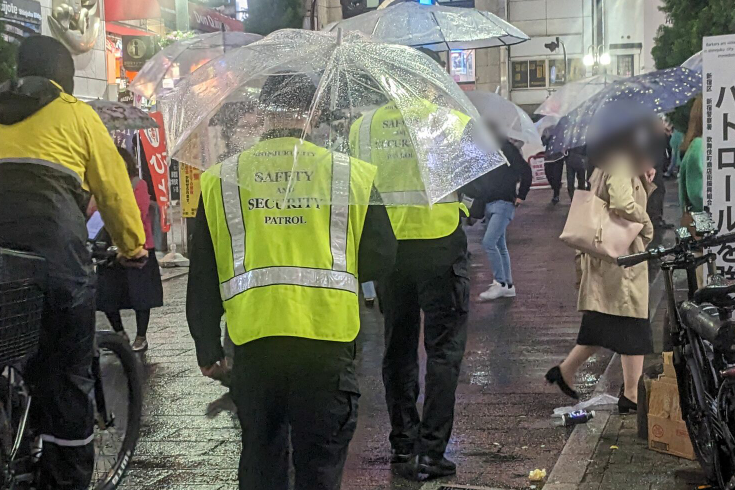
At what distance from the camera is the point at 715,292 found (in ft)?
14.6

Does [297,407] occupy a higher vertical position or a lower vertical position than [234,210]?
lower

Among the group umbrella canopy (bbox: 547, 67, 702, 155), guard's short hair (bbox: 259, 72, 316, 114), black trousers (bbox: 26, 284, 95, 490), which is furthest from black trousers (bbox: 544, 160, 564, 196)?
guard's short hair (bbox: 259, 72, 316, 114)

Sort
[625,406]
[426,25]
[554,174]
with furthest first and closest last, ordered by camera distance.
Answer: [554,174], [426,25], [625,406]

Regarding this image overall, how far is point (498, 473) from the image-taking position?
17.5 feet

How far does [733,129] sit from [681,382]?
59.8 inches

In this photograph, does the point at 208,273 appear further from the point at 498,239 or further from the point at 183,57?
the point at 183,57

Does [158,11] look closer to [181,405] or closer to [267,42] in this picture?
[181,405]

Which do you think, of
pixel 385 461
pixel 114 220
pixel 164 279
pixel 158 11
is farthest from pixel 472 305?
pixel 158 11

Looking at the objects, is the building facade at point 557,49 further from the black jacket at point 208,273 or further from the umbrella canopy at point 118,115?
the black jacket at point 208,273

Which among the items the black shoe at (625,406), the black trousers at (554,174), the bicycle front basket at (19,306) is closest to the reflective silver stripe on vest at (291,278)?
the bicycle front basket at (19,306)

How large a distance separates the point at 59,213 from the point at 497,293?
785 centimetres

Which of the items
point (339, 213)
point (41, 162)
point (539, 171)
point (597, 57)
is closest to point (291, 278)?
point (339, 213)

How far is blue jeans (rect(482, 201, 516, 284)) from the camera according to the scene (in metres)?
11.5

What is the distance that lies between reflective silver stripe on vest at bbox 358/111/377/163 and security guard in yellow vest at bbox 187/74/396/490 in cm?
54
